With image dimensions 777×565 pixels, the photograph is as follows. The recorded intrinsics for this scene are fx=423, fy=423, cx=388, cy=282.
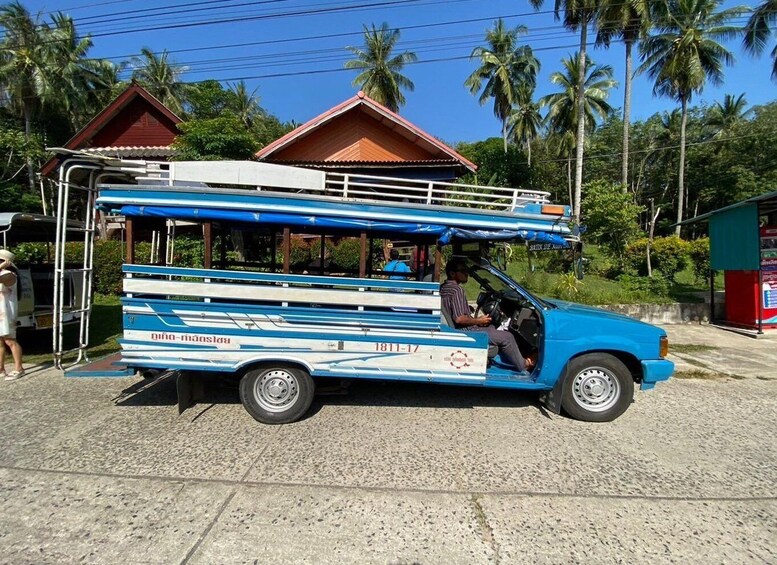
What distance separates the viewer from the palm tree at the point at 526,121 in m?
36.6

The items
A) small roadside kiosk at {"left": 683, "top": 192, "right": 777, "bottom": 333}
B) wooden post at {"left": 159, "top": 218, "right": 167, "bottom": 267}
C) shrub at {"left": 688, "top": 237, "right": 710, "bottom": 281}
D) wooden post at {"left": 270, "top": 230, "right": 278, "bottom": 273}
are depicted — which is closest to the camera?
wooden post at {"left": 159, "top": 218, "right": 167, "bottom": 267}

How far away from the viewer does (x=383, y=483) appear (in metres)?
3.33

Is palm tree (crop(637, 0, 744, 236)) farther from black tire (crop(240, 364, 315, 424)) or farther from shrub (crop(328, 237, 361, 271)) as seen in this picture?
black tire (crop(240, 364, 315, 424))

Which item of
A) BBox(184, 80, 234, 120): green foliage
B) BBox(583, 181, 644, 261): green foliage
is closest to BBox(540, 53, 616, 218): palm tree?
BBox(583, 181, 644, 261): green foliage

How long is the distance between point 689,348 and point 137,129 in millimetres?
21798

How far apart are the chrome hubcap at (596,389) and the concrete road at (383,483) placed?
23 centimetres

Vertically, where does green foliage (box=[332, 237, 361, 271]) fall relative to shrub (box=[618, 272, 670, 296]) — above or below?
above

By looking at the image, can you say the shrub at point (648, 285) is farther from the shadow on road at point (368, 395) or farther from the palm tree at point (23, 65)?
the palm tree at point (23, 65)

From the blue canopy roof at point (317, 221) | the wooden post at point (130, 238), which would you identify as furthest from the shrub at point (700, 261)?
the wooden post at point (130, 238)

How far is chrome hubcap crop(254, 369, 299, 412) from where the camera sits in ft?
14.2

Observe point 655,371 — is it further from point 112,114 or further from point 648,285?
point 112,114

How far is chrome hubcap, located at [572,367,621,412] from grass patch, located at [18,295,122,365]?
7.17 metres

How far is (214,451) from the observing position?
3.79 m

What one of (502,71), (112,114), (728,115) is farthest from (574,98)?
(112,114)
